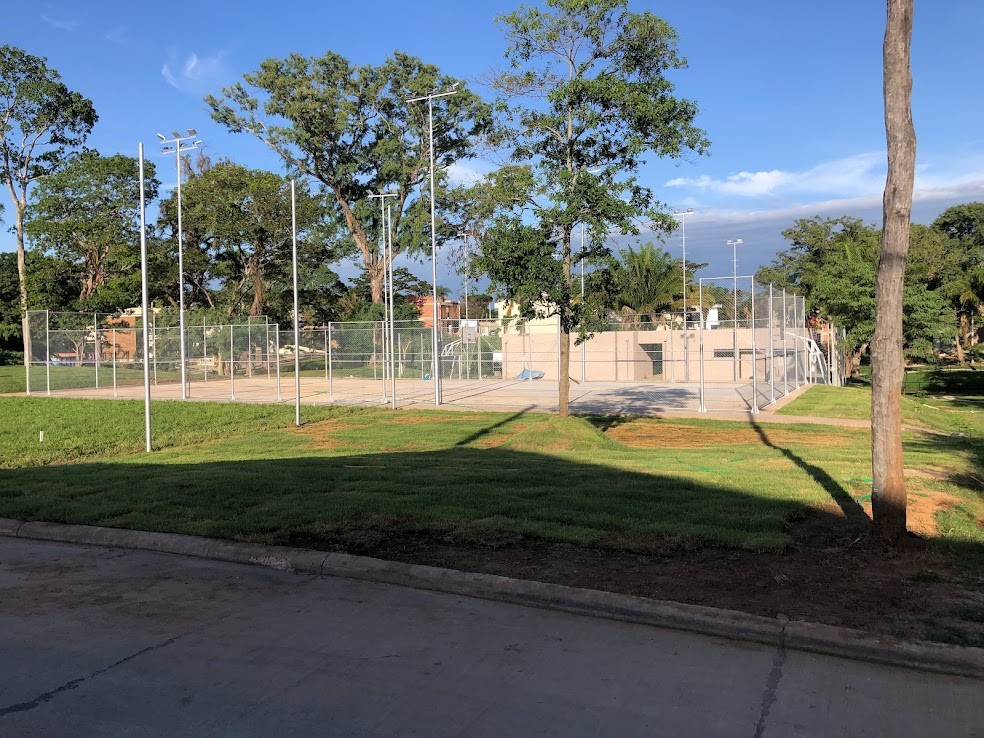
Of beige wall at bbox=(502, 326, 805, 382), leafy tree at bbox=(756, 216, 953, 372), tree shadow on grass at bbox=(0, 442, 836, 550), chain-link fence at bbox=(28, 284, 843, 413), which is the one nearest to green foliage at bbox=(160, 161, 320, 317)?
chain-link fence at bbox=(28, 284, 843, 413)

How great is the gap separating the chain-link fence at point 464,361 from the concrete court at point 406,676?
1905 centimetres

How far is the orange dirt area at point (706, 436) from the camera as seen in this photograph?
53.0 ft

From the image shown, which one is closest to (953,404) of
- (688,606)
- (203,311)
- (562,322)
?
(562,322)

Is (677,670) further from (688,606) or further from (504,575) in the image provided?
(504,575)

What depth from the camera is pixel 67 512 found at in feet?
28.3

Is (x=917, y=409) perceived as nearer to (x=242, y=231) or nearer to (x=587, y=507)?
(x=587, y=507)

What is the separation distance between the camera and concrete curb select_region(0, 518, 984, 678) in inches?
184

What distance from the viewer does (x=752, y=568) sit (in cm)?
626

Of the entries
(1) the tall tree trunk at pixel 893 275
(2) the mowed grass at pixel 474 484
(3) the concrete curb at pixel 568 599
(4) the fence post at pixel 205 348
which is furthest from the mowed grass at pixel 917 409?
(4) the fence post at pixel 205 348

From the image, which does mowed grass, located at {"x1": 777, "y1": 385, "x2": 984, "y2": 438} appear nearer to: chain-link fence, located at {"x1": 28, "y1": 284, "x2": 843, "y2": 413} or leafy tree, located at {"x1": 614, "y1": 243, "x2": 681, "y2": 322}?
chain-link fence, located at {"x1": 28, "y1": 284, "x2": 843, "y2": 413}

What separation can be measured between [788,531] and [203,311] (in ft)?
166

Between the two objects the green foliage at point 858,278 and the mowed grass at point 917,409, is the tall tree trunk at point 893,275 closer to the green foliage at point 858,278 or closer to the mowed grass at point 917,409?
Result: the mowed grass at point 917,409

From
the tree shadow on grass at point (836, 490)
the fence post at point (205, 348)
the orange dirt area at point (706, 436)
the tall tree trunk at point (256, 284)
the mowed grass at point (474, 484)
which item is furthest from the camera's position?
the tall tree trunk at point (256, 284)

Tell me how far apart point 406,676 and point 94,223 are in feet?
170
